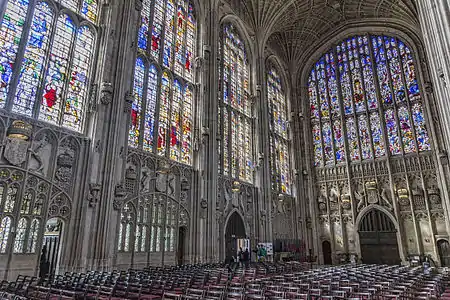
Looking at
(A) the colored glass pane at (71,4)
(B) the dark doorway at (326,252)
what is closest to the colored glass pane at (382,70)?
(B) the dark doorway at (326,252)

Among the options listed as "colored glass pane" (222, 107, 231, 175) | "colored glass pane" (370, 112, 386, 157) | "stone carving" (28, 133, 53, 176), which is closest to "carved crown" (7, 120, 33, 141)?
"stone carving" (28, 133, 53, 176)

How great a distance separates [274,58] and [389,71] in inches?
453

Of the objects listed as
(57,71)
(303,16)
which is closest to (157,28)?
(57,71)

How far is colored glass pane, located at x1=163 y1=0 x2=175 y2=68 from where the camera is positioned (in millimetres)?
21094

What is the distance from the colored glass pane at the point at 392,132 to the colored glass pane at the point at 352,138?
2.92m

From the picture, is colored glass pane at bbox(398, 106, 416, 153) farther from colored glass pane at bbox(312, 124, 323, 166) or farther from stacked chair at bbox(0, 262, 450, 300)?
stacked chair at bbox(0, 262, 450, 300)

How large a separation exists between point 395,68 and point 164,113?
24.0 m

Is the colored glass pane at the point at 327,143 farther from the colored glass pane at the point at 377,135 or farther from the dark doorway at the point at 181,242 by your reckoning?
the dark doorway at the point at 181,242

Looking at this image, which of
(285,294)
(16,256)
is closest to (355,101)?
(285,294)

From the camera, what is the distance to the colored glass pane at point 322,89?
113ft

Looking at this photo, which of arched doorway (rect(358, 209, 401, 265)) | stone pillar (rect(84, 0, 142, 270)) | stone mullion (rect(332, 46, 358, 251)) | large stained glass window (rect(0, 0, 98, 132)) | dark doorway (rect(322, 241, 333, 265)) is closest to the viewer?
large stained glass window (rect(0, 0, 98, 132))

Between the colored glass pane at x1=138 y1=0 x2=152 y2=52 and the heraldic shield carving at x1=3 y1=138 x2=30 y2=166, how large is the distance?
922 cm

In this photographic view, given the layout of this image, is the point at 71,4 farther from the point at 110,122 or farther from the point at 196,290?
the point at 196,290

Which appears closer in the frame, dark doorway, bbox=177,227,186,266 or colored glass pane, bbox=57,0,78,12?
colored glass pane, bbox=57,0,78,12
